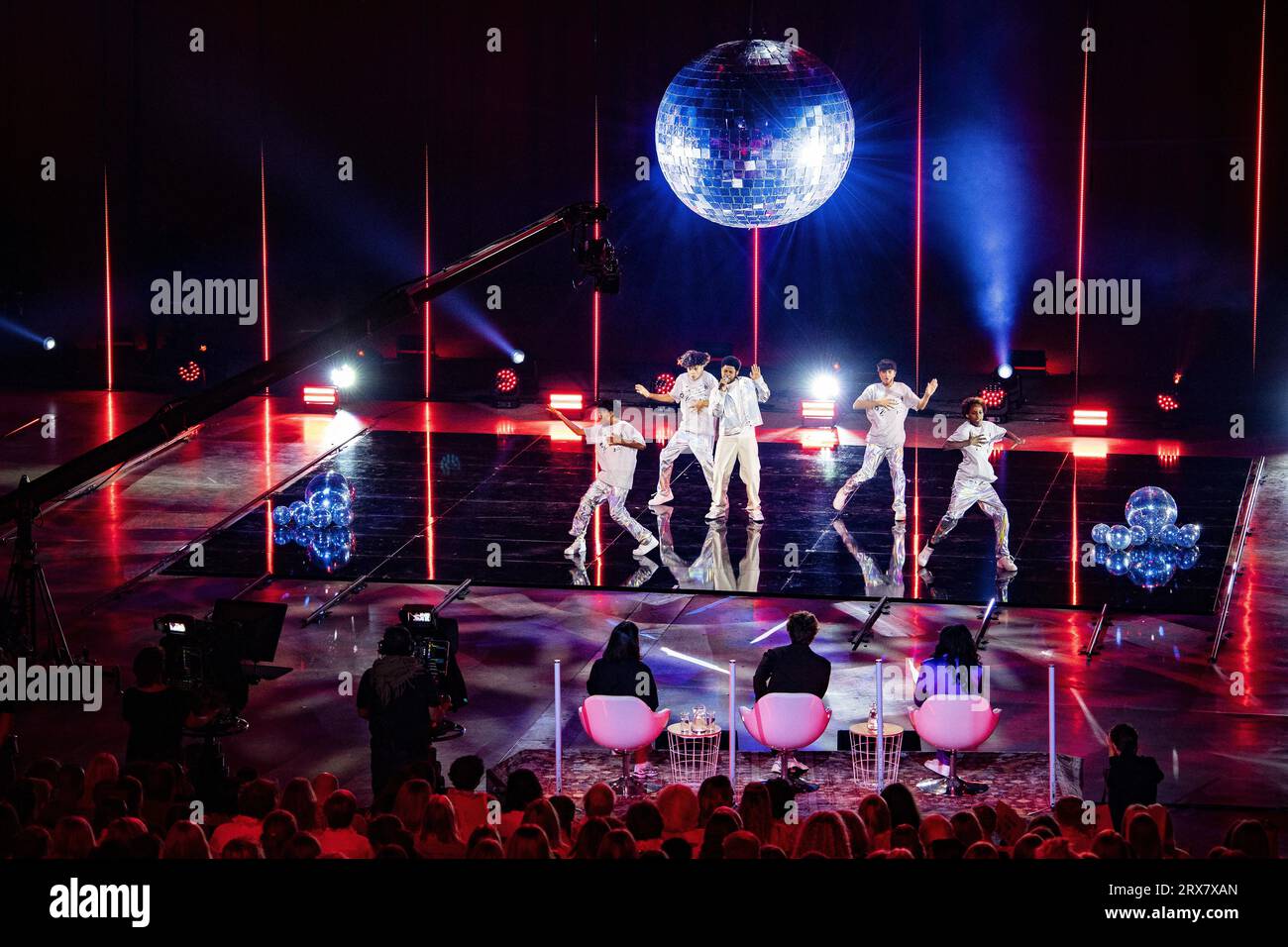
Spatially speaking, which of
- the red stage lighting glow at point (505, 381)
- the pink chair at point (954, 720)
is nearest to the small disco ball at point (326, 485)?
the red stage lighting glow at point (505, 381)

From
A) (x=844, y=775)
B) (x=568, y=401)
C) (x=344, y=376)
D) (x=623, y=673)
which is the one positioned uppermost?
(x=344, y=376)

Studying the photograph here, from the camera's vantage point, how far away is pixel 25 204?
23.6 meters

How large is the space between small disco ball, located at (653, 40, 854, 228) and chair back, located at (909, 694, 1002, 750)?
150 inches

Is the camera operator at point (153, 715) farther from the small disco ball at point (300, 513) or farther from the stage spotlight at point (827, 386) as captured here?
the stage spotlight at point (827, 386)

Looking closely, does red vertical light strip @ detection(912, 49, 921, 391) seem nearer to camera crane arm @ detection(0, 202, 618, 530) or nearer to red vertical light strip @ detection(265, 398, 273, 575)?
red vertical light strip @ detection(265, 398, 273, 575)

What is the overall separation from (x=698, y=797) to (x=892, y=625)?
5.77 meters

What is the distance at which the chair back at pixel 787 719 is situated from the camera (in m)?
9.99

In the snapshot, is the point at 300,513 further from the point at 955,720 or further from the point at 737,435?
the point at 955,720

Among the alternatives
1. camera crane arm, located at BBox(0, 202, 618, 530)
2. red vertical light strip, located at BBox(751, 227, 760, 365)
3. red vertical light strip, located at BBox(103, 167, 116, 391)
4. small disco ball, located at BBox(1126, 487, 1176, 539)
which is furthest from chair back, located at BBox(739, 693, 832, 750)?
red vertical light strip, located at BBox(103, 167, 116, 391)

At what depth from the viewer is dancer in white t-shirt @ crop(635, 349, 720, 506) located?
16.2 m

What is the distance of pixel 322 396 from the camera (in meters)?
21.9

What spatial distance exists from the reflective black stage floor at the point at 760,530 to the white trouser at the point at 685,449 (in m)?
0.33

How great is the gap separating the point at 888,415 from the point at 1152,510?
2.40 metres

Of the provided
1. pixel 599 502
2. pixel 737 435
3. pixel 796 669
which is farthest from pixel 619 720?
pixel 737 435
